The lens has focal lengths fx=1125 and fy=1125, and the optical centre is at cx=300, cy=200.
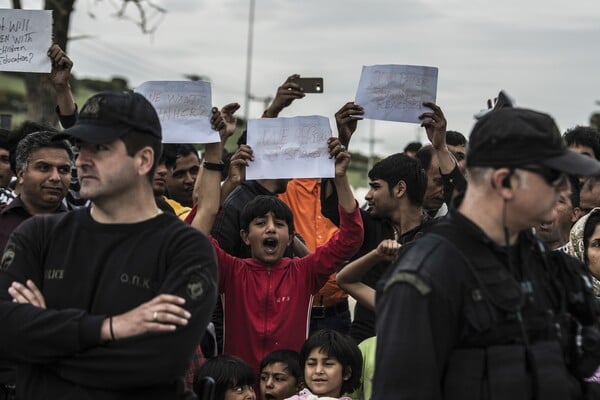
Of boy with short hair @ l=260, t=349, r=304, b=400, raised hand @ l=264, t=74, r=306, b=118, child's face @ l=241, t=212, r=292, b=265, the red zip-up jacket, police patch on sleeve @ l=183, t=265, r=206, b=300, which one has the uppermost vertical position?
raised hand @ l=264, t=74, r=306, b=118

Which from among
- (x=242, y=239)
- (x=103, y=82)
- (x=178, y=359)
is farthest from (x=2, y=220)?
(x=103, y=82)

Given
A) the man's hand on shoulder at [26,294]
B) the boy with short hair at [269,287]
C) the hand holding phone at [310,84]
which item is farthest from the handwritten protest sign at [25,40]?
the man's hand on shoulder at [26,294]

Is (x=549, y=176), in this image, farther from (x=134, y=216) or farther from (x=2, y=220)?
(x=2, y=220)

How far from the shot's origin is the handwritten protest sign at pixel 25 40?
21.8ft

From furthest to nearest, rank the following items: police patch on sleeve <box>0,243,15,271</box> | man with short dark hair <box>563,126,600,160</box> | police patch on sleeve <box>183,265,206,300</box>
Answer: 1. man with short dark hair <box>563,126,600,160</box>
2. police patch on sleeve <box>0,243,15,271</box>
3. police patch on sleeve <box>183,265,206,300</box>

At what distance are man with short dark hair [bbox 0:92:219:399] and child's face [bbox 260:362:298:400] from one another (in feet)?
8.06

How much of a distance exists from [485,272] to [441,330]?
25 cm

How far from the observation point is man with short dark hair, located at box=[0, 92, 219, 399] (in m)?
3.97

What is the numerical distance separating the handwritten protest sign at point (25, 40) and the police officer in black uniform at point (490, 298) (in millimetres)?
3618

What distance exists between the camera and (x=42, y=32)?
668cm

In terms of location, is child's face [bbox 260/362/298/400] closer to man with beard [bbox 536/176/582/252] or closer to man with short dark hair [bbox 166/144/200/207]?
man with beard [bbox 536/176/582/252]

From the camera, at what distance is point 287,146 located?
691 cm

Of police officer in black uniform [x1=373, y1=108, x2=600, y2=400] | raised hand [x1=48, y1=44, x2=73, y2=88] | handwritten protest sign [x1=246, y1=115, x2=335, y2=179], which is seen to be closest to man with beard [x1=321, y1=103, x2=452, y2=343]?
handwritten protest sign [x1=246, y1=115, x2=335, y2=179]

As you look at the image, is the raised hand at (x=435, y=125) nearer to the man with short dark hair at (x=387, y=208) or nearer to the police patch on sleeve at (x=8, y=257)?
the man with short dark hair at (x=387, y=208)
